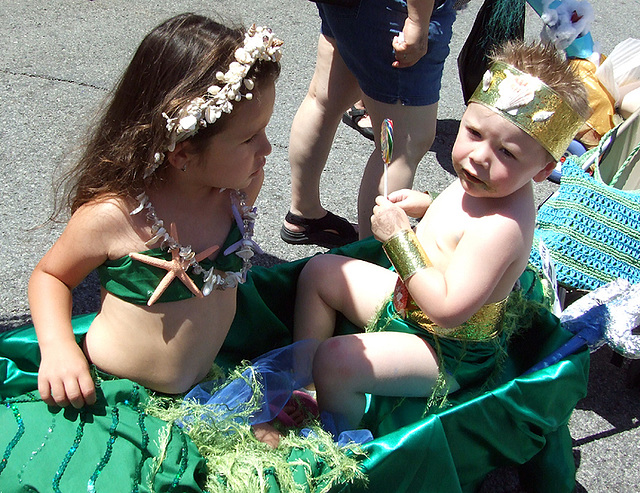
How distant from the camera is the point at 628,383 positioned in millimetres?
2256

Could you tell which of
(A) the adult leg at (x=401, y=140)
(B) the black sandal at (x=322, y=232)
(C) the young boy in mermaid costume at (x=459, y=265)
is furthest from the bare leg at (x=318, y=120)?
(C) the young boy in mermaid costume at (x=459, y=265)

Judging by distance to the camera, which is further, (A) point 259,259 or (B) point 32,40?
(B) point 32,40

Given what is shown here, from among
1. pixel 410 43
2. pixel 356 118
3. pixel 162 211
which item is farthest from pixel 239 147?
pixel 356 118

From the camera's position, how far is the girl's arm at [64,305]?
135cm

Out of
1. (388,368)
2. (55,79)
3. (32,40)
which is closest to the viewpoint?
(388,368)

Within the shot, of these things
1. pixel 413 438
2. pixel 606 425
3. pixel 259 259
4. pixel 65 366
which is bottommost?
pixel 606 425

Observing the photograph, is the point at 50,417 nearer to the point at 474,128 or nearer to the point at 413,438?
the point at 413,438

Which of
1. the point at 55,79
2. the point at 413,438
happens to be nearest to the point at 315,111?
the point at 413,438

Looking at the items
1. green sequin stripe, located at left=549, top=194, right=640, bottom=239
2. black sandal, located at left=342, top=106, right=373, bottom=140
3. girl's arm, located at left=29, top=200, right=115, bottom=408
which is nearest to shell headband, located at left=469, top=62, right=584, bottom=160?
green sequin stripe, located at left=549, top=194, right=640, bottom=239

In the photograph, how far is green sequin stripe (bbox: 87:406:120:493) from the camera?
4.15ft

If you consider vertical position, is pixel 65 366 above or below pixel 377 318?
above

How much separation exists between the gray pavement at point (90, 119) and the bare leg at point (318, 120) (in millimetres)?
262

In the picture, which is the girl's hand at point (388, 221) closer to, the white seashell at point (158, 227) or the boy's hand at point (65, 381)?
the white seashell at point (158, 227)

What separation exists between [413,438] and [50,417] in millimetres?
808
